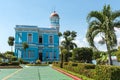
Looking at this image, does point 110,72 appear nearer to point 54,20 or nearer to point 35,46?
point 35,46

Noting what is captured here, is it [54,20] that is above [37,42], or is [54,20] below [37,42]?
above

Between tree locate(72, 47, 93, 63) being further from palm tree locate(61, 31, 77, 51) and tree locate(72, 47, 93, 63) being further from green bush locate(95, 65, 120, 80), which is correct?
palm tree locate(61, 31, 77, 51)

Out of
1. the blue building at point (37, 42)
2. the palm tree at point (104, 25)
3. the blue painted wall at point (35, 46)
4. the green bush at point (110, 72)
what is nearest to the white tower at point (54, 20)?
the blue building at point (37, 42)

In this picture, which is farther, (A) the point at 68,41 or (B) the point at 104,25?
(A) the point at 68,41

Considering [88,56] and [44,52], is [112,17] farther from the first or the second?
[44,52]

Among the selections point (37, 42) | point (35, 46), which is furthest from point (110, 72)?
point (37, 42)

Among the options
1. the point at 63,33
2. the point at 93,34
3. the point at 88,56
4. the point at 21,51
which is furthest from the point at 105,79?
the point at 63,33

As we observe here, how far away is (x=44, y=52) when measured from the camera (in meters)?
74.4

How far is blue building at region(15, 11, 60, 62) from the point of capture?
233 feet

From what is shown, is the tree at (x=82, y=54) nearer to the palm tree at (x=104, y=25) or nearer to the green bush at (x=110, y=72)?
the palm tree at (x=104, y=25)

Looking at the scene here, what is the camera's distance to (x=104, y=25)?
22609 millimetres

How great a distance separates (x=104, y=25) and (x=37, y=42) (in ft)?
168

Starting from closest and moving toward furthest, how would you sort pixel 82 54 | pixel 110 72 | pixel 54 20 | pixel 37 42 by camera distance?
pixel 110 72, pixel 82 54, pixel 37 42, pixel 54 20

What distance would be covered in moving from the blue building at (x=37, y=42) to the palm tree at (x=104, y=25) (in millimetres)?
48789
